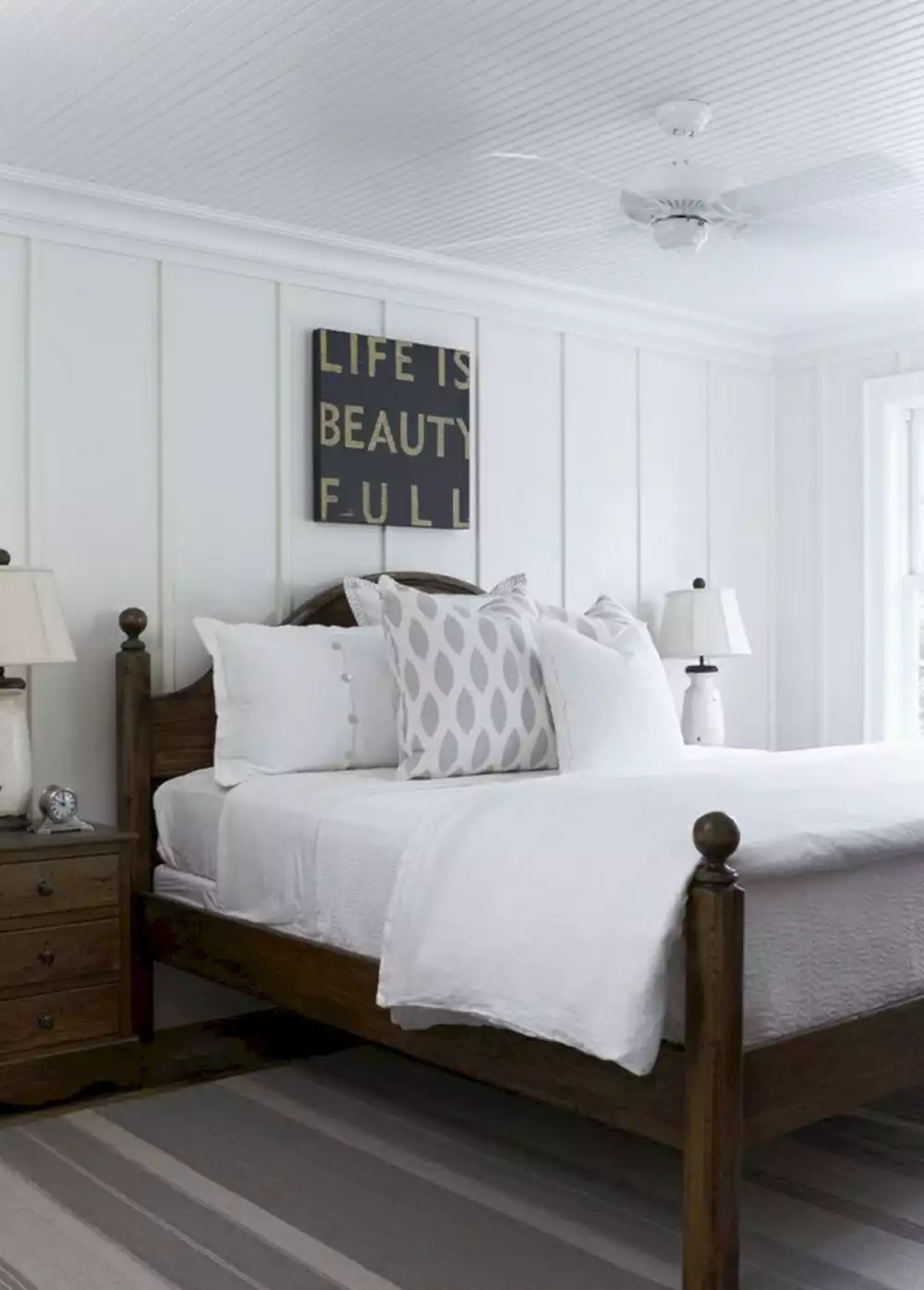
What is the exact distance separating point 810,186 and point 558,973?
2361 mm

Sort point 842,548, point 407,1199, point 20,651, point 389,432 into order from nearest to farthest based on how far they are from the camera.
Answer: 1. point 407,1199
2. point 20,651
3. point 389,432
4. point 842,548

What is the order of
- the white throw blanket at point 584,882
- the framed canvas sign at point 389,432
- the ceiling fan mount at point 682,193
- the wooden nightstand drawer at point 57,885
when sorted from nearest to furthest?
1. the white throw blanket at point 584,882
2. the ceiling fan mount at point 682,193
3. the wooden nightstand drawer at point 57,885
4. the framed canvas sign at point 389,432

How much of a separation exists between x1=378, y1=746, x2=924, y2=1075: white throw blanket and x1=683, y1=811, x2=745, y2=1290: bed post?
0.07 meters

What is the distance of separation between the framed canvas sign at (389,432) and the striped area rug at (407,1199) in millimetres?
1827

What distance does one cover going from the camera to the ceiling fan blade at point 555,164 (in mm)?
3497

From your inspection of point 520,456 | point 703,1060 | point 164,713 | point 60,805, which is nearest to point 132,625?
point 164,713

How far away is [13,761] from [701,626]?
Answer: 2.58m

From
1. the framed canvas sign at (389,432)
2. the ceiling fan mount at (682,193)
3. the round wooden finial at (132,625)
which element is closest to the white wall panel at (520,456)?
the framed canvas sign at (389,432)

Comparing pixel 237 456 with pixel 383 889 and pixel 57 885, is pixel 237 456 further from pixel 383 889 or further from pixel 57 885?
pixel 383 889

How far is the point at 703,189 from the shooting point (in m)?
3.13

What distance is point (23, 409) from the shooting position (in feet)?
12.4

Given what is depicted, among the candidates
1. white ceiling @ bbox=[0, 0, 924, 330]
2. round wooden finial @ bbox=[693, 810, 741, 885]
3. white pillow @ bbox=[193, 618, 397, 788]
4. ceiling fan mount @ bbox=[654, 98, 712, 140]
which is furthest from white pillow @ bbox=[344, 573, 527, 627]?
round wooden finial @ bbox=[693, 810, 741, 885]

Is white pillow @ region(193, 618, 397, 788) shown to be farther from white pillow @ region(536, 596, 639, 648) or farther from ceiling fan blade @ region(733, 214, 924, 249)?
ceiling fan blade @ region(733, 214, 924, 249)

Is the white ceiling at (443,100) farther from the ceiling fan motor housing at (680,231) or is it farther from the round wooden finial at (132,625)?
the round wooden finial at (132,625)
